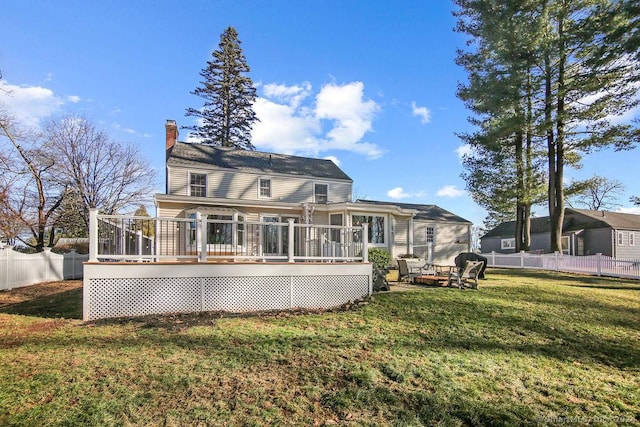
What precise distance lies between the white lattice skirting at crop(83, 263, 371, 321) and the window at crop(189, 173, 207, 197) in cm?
1100

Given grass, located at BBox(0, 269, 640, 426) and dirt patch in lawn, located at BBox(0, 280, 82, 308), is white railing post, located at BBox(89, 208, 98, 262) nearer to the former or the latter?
grass, located at BBox(0, 269, 640, 426)

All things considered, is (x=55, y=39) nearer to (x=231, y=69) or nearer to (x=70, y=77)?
(x=70, y=77)

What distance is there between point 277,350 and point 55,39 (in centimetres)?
1205

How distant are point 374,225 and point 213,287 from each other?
11764 mm

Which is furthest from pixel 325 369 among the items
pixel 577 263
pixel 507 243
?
pixel 507 243

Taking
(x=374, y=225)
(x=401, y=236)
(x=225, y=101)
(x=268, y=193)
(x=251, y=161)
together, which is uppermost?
(x=225, y=101)

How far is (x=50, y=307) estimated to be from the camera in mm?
7656

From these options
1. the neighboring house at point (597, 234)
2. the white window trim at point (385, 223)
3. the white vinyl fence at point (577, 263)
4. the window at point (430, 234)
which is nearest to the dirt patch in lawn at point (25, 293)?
the white window trim at point (385, 223)

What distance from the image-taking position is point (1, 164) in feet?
46.5

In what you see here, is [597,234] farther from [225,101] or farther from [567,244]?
[225,101]

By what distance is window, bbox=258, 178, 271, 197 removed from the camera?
60.5ft

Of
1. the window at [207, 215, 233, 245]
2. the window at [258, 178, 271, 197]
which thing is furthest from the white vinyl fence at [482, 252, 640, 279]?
the window at [207, 215, 233, 245]

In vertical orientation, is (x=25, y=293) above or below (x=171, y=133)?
below

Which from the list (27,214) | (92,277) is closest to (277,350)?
(92,277)
